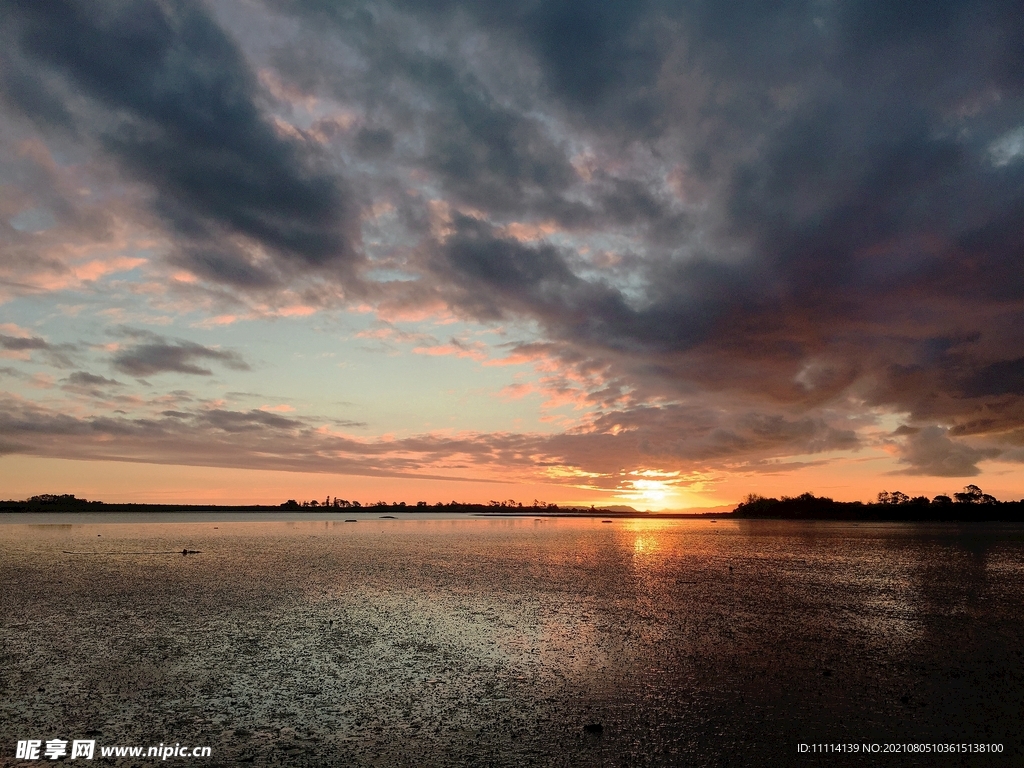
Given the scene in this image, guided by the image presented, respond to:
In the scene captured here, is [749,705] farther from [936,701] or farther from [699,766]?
[936,701]

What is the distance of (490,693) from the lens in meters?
12.7

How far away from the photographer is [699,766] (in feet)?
30.5

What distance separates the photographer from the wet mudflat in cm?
1026

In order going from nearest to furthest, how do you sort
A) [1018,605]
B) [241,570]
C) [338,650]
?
[338,650] → [1018,605] → [241,570]

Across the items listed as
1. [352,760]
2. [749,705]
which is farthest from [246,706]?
[749,705]

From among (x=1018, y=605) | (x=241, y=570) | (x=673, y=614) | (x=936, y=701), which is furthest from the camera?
(x=241, y=570)

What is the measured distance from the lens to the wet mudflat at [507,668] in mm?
10258

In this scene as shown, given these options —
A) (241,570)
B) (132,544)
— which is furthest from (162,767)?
(132,544)

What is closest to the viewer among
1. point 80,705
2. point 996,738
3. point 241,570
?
point 996,738

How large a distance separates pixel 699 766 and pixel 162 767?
8.65 m

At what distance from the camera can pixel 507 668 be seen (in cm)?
1449

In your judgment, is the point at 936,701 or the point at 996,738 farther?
the point at 936,701

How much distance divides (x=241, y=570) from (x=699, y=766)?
103 feet

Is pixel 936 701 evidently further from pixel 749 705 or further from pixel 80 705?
pixel 80 705
